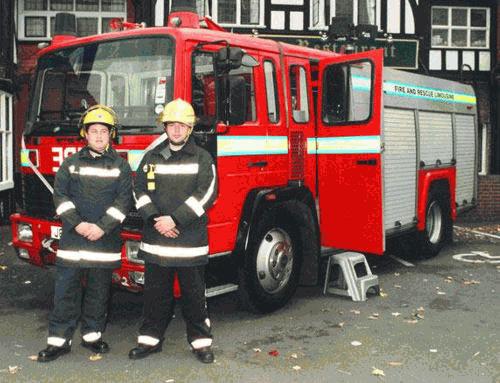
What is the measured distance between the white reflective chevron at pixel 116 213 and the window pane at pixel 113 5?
14.5 meters

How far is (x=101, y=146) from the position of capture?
5125 millimetres

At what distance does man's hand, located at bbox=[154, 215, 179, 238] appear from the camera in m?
4.90

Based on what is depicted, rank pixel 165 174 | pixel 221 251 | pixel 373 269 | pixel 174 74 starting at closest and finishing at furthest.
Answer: pixel 165 174 < pixel 174 74 < pixel 221 251 < pixel 373 269

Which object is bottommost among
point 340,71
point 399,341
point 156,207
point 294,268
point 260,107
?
point 399,341

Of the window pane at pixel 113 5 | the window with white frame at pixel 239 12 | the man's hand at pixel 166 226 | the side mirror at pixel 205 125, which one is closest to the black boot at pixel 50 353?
the man's hand at pixel 166 226

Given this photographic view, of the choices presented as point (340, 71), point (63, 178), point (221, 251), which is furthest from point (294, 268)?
point (63, 178)

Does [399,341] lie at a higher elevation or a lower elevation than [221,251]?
lower

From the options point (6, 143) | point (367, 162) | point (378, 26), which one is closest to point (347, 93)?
point (367, 162)

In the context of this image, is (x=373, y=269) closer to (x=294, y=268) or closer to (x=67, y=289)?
(x=294, y=268)

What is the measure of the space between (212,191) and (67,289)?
1.37m

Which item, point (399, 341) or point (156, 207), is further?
point (399, 341)

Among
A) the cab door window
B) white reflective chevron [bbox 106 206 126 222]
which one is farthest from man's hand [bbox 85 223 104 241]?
the cab door window

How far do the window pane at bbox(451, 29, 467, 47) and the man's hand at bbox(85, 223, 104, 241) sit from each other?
16295 millimetres

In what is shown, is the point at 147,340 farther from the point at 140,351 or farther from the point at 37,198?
the point at 37,198
